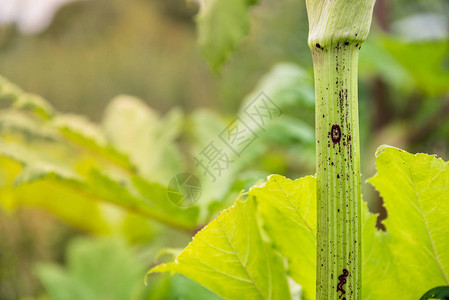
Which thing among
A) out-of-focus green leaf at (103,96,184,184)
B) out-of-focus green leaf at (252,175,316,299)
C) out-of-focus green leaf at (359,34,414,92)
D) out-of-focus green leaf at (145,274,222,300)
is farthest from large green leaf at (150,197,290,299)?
out-of-focus green leaf at (359,34,414,92)

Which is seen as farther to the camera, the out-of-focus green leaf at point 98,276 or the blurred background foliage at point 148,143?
the out-of-focus green leaf at point 98,276

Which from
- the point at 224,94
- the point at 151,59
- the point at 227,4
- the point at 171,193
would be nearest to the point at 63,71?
the point at 151,59

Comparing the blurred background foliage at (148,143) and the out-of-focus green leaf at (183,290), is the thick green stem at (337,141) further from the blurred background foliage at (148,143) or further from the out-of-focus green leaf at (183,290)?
the out-of-focus green leaf at (183,290)

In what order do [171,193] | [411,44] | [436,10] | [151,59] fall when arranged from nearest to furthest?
[171,193], [411,44], [436,10], [151,59]

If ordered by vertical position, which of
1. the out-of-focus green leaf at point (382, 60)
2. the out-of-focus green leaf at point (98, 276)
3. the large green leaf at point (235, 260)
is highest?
the out-of-focus green leaf at point (382, 60)

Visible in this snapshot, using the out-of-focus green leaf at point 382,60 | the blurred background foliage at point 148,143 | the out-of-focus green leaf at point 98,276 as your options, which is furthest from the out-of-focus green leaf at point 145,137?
the out-of-focus green leaf at point 382,60

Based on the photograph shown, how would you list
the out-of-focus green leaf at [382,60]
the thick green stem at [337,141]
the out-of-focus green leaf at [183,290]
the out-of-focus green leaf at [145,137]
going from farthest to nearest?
the out-of-focus green leaf at [382,60], the out-of-focus green leaf at [145,137], the out-of-focus green leaf at [183,290], the thick green stem at [337,141]

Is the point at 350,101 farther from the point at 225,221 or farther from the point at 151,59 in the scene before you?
the point at 151,59
